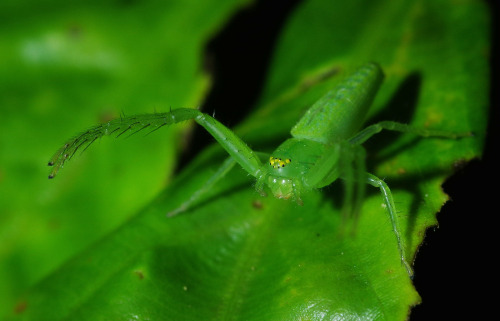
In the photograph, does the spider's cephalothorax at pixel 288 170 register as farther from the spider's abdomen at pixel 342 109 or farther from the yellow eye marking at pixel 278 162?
the spider's abdomen at pixel 342 109

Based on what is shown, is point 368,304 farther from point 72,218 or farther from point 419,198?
point 72,218

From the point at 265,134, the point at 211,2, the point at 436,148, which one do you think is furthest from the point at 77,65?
the point at 436,148

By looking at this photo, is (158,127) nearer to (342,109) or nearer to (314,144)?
(314,144)

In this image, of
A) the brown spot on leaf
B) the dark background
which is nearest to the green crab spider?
the dark background

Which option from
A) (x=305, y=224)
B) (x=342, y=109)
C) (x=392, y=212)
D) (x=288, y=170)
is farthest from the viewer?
(x=342, y=109)

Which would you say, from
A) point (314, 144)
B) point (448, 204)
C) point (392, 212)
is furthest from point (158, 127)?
point (448, 204)
